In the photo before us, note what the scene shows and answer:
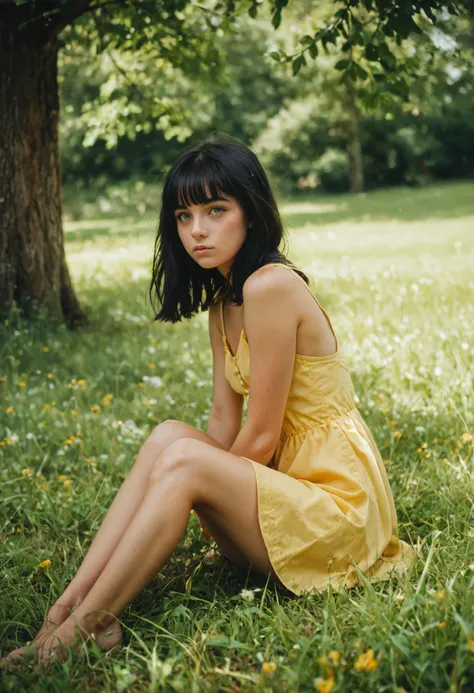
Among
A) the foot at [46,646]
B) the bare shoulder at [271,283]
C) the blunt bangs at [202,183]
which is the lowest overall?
the foot at [46,646]

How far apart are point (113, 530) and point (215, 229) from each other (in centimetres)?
111

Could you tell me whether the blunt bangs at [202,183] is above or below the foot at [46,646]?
above

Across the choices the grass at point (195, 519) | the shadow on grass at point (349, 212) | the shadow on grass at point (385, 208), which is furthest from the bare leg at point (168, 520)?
the shadow on grass at point (385, 208)

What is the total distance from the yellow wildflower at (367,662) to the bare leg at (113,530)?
2.84ft

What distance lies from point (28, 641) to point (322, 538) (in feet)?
3.48

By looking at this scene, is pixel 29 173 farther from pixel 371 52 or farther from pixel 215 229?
pixel 215 229

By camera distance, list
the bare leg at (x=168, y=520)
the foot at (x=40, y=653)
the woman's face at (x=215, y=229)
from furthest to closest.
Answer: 1. the woman's face at (x=215, y=229)
2. the bare leg at (x=168, y=520)
3. the foot at (x=40, y=653)

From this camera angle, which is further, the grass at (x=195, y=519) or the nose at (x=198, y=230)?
the nose at (x=198, y=230)

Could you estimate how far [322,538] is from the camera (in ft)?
7.93

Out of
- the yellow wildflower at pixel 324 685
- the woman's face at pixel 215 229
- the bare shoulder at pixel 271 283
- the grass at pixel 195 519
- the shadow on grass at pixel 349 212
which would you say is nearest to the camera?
the yellow wildflower at pixel 324 685

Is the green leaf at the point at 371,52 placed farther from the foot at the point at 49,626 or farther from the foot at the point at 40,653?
the foot at the point at 40,653

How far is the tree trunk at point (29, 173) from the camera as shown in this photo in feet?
18.8

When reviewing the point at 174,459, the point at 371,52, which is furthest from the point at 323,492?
the point at 371,52

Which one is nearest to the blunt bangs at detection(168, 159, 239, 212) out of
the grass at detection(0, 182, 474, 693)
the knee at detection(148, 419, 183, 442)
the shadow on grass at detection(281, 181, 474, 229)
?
the knee at detection(148, 419, 183, 442)
